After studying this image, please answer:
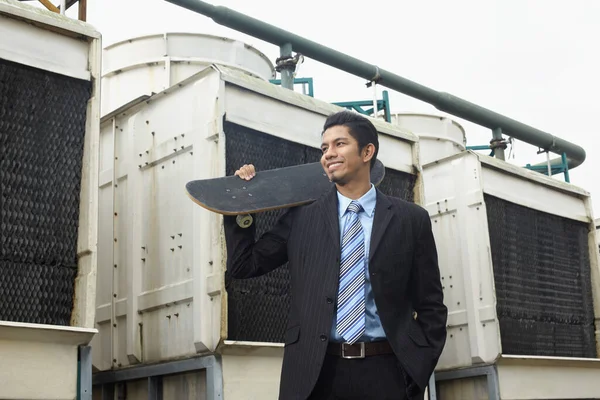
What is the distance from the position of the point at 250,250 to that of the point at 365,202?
567 millimetres

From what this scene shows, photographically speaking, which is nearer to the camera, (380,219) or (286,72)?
(380,219)

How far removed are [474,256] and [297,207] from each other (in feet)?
19.9

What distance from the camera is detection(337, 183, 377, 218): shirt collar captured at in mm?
3609

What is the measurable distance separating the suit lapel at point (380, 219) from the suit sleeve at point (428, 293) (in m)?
0.19

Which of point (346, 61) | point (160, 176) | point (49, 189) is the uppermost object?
point (346, 61)

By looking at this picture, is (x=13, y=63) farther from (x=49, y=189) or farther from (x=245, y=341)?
(x=245, y=341)

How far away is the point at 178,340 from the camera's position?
6.93 meters

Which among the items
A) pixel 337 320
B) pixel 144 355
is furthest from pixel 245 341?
pixel 337 320

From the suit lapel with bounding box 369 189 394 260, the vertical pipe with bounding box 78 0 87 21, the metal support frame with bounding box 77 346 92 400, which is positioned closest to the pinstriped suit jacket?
the suit lapel with bounding box 369 189 394 260

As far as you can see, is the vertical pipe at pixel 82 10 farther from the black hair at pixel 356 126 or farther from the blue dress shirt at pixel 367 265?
the blue dress shirt at pixel 367 265

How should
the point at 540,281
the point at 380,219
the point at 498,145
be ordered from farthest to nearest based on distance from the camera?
the point at 498,145 < the point at 540,281 < the point at 380,219

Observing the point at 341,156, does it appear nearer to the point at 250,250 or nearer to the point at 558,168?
the point at 250,250

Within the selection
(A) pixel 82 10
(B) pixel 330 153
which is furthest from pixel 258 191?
(A) pixel 82 10

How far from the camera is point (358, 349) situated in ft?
10.8
